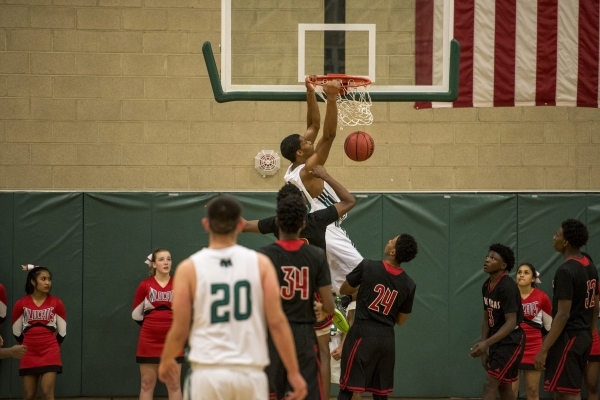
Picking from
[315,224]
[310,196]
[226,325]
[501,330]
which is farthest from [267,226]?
[501,330]

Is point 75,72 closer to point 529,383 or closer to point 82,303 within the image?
point 82,303

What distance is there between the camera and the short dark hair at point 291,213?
6000 millimetres

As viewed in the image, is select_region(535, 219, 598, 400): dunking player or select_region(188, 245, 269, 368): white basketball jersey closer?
select_region(188, 245, 269, 368): white basketball jersey

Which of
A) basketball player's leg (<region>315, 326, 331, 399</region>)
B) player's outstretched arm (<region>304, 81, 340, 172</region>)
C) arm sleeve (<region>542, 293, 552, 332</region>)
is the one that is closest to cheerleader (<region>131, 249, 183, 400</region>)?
basketball player's leg (<region>315, 326, 331, 399</region>)

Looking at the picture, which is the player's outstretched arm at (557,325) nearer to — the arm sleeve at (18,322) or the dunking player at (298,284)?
the dunking player at (298,284)

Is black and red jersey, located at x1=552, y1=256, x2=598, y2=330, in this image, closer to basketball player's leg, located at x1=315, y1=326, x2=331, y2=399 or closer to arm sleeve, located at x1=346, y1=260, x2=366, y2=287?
arm sleeve, located at x1=346, y1=260, x2=366, y2=287

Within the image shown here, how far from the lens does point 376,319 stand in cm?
755

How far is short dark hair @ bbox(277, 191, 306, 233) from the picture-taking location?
6.00 m

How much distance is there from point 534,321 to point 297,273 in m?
5.17

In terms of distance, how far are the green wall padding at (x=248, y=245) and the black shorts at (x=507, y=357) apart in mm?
2577

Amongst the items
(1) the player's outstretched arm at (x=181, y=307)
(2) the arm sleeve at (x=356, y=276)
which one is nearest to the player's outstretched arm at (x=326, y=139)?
(2) the arm sleeve at (x=356, y=276)

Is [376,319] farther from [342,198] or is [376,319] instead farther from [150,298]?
[150,298]

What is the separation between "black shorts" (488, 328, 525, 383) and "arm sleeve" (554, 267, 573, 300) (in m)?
0.66

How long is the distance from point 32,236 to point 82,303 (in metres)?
1.06
